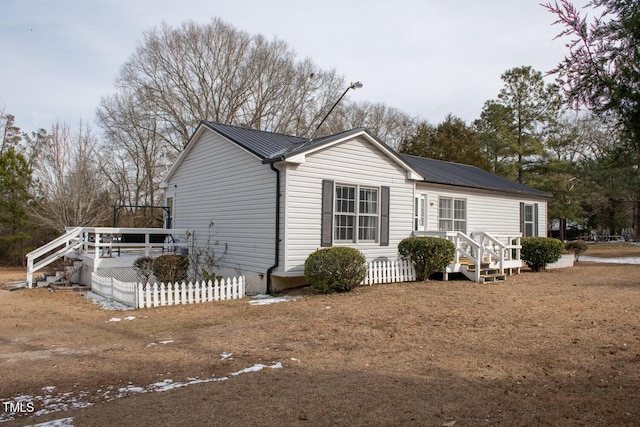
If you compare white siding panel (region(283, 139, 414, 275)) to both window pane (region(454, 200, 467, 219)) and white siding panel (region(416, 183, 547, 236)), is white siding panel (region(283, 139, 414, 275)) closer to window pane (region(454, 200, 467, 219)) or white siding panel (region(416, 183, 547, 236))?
white siding panel (region(416, 183, 547, 236))

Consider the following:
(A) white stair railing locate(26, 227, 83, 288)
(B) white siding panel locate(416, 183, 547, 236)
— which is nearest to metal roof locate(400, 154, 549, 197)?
(B) white siding panel locate(416, 183, 547, 236)

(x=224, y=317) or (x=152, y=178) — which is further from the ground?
(x=152, y=178)

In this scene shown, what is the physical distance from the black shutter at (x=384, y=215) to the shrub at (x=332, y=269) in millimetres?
2353

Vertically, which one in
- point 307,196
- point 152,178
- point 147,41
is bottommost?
point 307,196

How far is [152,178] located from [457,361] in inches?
1159

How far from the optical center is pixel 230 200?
44.4ft

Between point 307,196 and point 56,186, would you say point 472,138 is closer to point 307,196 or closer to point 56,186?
point 307,196

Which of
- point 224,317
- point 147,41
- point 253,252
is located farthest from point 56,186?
point 224,317

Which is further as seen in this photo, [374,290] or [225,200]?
[225,200]

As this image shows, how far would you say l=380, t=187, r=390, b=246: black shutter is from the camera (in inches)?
521

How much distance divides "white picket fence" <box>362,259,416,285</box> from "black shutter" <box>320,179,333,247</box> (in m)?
1.41

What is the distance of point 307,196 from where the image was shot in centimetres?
1178

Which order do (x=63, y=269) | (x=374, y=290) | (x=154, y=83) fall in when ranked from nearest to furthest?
(x=374, y=290), (x=63, y=269), (x=154, y=83)

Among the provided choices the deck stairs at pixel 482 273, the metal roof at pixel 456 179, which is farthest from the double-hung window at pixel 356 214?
the deck stairs at pixel 482 273
